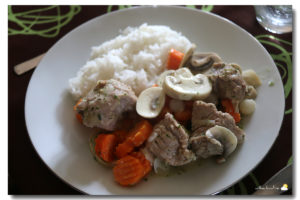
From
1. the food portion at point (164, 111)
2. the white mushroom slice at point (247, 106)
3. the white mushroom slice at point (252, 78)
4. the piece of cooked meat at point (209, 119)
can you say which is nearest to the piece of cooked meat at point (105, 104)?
the food portion at point (164, 111)

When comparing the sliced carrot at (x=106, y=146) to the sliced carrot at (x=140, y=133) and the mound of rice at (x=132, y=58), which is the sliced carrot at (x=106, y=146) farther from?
the mound of rice at (x=132, y=58)

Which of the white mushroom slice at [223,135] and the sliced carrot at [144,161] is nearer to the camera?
the white mushroom slice at [223,135]

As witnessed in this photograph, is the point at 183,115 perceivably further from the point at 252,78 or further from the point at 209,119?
the point at 252,78

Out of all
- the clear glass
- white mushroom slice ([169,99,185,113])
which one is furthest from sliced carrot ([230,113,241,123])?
the clear glass

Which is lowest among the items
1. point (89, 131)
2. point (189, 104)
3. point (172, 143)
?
point (89, 131)

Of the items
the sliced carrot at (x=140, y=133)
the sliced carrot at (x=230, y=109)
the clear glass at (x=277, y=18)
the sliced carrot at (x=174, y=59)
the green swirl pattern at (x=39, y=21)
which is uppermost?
the clear glass at (x=277, y=18)

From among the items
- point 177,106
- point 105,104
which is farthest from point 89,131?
point 177,106

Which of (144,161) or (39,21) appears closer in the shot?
(144,161)
